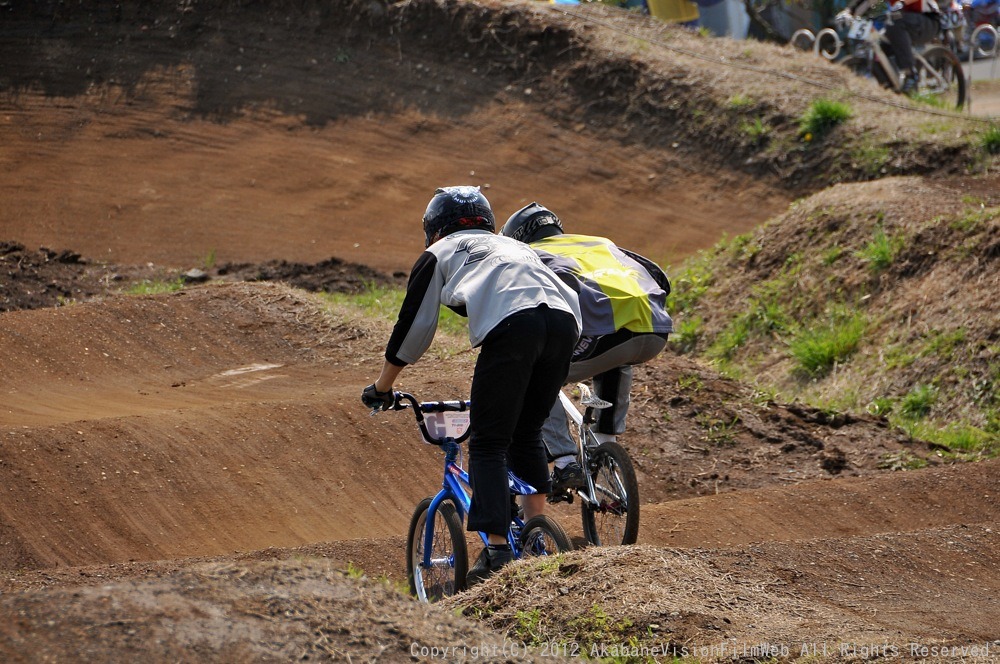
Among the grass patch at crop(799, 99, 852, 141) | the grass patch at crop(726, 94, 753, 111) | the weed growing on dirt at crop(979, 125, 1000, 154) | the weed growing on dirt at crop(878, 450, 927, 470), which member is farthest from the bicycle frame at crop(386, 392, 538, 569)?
the grass patch at crop(726, 94, 753, 111)

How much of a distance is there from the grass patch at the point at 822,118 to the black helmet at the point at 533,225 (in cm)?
1015

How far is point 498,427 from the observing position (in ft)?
15.2

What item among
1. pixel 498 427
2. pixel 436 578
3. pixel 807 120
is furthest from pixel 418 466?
pixel 807 120

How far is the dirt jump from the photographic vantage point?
405 cm

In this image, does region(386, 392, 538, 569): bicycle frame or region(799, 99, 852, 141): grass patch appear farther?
region(799, 99, 852, 141): grass patch

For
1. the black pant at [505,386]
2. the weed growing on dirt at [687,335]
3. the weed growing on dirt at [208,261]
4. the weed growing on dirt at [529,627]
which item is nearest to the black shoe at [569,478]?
the black pant at [505,386]

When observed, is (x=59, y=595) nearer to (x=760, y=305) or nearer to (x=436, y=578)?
(x=436, y=578)

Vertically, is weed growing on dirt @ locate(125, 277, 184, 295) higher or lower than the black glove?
lower

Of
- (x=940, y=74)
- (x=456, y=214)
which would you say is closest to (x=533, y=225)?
(x=456, y=214)

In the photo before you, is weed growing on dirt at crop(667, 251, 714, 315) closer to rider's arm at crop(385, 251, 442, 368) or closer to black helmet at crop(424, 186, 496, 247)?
black helmet at crop(424, 186, 496, 247)

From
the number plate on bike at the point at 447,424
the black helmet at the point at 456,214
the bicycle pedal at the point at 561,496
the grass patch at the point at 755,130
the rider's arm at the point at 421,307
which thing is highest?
the black helmet at the point at 456,214

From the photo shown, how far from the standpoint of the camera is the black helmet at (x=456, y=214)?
16.3 ft

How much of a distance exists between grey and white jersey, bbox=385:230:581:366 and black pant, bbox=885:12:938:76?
14.1 meters

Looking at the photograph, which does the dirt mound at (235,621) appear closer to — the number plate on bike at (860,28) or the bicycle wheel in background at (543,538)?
the bicycle wheel in background at (543,538)
